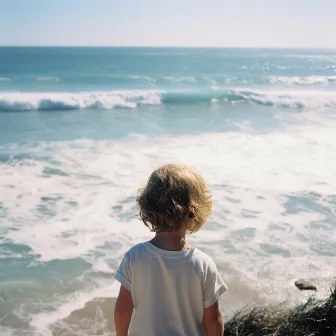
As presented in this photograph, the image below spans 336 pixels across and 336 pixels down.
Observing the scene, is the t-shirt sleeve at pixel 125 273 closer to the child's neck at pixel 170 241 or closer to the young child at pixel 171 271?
the young child at pixel 171 271

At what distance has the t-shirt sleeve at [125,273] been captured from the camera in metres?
1.83

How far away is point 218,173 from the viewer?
10156 millimetres

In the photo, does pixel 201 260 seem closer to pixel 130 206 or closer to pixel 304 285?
pixel 304 285

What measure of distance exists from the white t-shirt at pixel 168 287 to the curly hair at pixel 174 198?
0.43 ft

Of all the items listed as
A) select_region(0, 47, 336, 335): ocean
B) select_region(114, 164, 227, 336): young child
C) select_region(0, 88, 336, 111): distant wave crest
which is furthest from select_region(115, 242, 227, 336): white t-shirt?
select_region(0, 88, 336, 111): distant wave crest

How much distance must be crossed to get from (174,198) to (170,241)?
20 centimetres

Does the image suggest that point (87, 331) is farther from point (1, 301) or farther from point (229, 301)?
point (229, 301)

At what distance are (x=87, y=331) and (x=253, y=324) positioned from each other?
171 cm

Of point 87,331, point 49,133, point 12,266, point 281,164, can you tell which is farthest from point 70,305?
point 49,133

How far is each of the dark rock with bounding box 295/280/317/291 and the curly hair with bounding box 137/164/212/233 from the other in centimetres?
393

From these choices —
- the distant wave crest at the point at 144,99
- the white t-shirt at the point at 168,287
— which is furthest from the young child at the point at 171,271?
the distant wave crest at the point at 144,99

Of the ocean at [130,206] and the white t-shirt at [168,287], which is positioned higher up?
the white t-shirt at [168,287]

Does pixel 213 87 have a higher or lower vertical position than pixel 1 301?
higher

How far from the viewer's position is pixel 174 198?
1.73 meters
